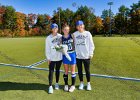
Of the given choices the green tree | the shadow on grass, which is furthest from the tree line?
the shadow on grass

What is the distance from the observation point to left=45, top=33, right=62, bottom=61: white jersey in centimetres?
573

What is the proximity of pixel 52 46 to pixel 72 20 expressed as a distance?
70.5m

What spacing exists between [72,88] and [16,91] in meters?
1.35

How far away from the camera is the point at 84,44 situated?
5695mm

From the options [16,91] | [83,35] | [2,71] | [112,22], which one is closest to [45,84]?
[16,91]

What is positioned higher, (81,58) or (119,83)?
(81,58)

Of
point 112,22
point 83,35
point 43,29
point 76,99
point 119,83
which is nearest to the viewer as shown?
point 76,99

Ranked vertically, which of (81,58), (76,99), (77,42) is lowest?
(76,99)

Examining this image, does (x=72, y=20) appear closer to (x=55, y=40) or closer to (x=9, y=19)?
(x=9, y=19)

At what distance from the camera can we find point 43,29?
76.8m

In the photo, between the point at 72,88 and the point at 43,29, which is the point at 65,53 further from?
the point at 43,29

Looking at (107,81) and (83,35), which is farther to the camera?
(107,81)

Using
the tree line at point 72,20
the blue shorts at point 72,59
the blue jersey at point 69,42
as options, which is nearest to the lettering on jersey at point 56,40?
the blue jersey at point 69,42

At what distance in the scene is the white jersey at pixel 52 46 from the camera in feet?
18.8
